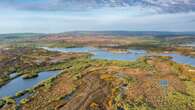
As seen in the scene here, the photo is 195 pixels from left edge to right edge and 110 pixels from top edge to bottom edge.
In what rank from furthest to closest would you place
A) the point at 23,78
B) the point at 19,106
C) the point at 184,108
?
1. the point at 23,78
2. the point at 19,106
3. the point at 184,108

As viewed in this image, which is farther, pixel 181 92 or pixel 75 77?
pixel 75 77

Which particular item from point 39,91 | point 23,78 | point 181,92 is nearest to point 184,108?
point 181,92

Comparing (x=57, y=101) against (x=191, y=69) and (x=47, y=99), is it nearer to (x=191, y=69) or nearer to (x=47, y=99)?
(x=47, y=99)

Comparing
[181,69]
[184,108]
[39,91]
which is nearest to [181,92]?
[184,108]

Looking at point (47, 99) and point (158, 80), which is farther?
point (158, 80)

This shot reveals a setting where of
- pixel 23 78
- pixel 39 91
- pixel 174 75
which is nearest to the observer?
pixel 39 91

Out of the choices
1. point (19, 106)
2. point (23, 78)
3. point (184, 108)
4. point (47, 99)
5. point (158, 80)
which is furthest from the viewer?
point (23, 78)

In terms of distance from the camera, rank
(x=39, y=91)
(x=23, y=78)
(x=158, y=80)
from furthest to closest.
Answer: (x=23, y=78) < (x=158, y=80) < (x=39, y=91)

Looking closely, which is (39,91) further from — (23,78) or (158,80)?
(158,80)
